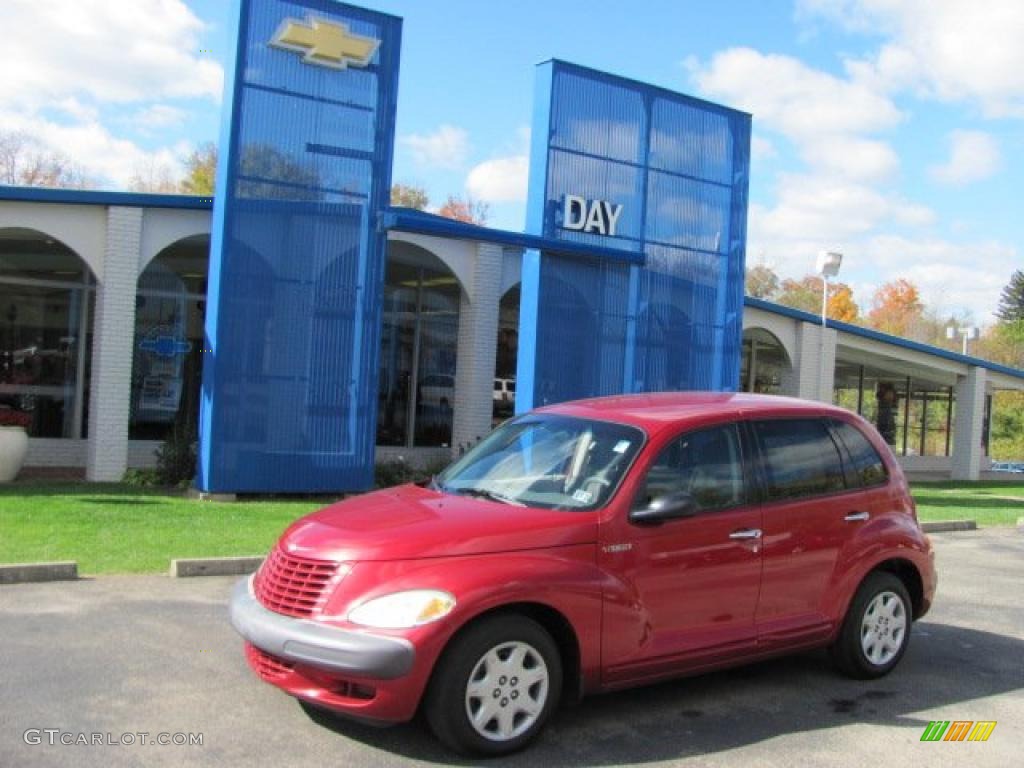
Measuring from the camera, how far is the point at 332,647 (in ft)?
14.7

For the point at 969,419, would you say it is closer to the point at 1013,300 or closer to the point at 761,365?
the point at 761,365

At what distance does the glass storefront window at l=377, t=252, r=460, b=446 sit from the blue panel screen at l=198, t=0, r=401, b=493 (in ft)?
16.6

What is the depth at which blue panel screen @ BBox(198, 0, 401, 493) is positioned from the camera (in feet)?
43.3

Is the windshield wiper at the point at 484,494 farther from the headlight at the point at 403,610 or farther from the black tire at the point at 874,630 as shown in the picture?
the black tire at the point at 874,630

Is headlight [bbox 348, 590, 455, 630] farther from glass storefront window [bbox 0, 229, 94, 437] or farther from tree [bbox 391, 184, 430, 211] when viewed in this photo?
tree [bbox 391, 184, 430, 211]

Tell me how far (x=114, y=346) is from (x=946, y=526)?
12218 millimetres

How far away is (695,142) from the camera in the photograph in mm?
16781

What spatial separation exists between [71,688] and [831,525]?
4.34 meters

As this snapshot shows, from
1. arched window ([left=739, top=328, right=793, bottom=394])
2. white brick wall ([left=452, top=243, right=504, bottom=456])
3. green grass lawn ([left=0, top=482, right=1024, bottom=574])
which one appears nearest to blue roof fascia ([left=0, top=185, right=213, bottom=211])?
green grass lawn ([left=0, top=482, right=1024, bottom=574])

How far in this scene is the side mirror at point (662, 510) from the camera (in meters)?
5.13

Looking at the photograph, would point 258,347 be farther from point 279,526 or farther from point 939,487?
point 939,487

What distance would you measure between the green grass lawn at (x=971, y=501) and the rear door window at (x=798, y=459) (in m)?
9.94

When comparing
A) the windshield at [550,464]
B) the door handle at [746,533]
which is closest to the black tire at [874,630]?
the door handle at [746,533]

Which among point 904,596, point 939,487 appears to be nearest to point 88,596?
point 904,596
